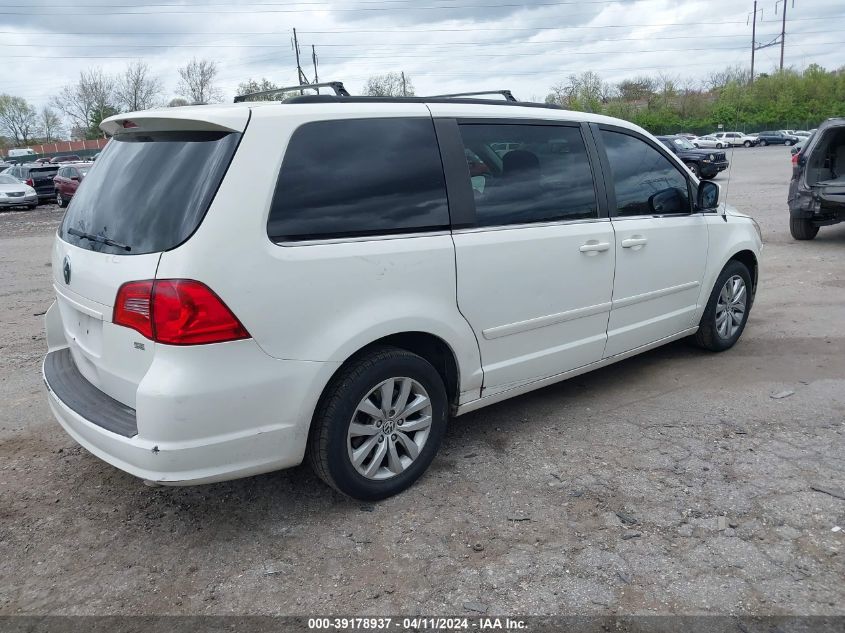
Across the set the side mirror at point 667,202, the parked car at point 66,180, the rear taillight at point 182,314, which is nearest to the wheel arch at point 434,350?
the rear taillight at point 182,314

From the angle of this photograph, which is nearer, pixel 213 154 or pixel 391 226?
pixel 213 154

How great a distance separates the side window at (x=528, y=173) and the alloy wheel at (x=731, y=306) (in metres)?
1.75

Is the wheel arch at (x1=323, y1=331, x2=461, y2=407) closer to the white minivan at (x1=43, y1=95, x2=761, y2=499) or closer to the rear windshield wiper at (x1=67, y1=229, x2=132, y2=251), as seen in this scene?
the white minivan at (x1=43, y1=95, x2=761, y2=499)

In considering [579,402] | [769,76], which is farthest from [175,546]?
[769,76]

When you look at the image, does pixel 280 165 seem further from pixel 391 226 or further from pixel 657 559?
pixel 657 559

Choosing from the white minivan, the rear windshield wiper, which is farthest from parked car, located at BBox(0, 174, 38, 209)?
the rear windshield wiper

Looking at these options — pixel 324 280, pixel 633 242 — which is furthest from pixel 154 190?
pixel 633 242

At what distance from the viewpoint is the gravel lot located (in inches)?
108

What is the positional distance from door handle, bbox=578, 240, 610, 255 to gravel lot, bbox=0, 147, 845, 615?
1.02 metres

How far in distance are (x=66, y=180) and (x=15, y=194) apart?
5.35 ft

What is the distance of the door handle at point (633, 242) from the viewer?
4313 mm

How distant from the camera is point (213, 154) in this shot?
2.92m

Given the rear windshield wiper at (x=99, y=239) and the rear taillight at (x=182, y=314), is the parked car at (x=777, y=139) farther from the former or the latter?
the rear taillight at (x=182, y=314)

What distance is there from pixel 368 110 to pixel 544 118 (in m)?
1.21
